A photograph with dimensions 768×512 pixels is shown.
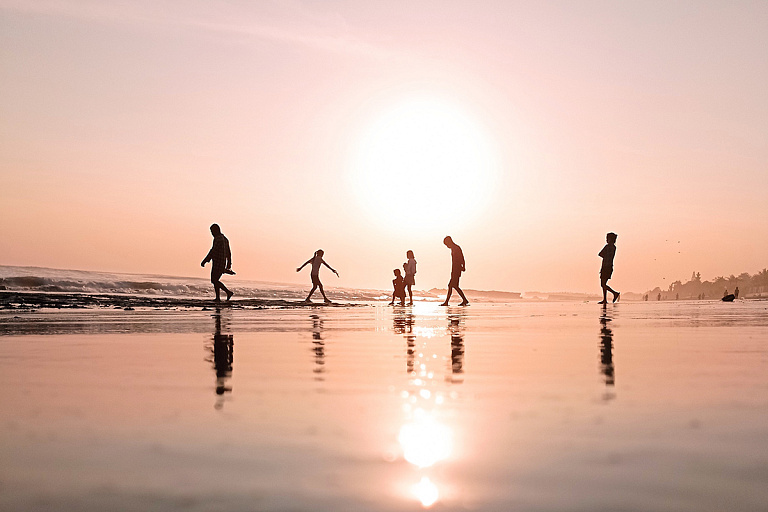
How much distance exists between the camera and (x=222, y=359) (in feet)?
20.7

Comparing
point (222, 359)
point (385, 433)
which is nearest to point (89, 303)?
point (222, 359)

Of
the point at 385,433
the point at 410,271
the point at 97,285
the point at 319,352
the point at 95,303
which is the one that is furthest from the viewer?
the point at 97,285

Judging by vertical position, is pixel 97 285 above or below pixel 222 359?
above

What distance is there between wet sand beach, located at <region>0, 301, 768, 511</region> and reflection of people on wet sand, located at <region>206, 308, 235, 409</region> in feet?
0.15

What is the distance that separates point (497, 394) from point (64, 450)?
2337mm

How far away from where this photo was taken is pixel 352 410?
3.61 m

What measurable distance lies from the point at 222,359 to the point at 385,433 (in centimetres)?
361

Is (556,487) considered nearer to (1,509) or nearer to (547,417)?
(547,417)

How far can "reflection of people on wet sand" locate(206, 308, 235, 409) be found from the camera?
4406 millimetres

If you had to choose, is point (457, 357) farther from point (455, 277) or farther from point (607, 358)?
point (455, 277)

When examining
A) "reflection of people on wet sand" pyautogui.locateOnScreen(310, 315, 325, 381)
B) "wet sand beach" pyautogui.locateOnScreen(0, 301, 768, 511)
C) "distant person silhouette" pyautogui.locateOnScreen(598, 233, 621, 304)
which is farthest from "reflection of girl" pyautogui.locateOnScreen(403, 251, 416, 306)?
"wet sand beach" pyautogui.locateOnScreen(0, 301, 768, 511)

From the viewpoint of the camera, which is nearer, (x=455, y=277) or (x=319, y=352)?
(x=319, y=352)

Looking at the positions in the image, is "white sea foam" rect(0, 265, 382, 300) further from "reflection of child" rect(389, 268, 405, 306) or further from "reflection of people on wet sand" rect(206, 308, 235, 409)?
"reflection of people on wet sand" rect(206, 308, 235, 409)

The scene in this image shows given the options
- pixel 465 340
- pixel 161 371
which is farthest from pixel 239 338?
pixel 161 371
